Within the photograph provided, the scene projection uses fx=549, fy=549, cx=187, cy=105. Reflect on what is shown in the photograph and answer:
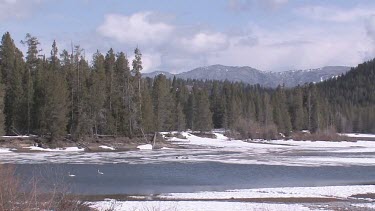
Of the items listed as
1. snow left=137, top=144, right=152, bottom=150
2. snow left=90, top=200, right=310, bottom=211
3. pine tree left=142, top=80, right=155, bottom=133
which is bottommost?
snow left=90, top=200, right=310, bottom=211

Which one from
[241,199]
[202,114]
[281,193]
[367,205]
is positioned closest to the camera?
[367,205]

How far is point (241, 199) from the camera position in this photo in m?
26.8

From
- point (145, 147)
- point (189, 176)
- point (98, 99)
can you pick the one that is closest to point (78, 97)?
point (98, 99)

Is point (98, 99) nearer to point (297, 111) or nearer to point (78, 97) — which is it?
point (78, 97)

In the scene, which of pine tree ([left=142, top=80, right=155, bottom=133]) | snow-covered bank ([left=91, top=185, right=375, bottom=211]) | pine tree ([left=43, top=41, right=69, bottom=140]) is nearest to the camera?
snow-covered bank ([left=91, top=185, right=375, bottom=211])

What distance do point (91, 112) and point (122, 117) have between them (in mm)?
6340

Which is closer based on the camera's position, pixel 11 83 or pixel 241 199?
pixel 241 199

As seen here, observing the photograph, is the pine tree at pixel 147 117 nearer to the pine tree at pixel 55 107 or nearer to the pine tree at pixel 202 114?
the pine tree at pixel 55 107

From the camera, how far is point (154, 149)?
7488cm

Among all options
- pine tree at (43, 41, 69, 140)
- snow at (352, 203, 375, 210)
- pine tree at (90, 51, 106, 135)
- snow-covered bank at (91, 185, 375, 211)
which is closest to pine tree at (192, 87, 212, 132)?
pine tree at (90, 51, 106, 135)

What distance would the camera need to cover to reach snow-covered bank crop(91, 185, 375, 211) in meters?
22.8

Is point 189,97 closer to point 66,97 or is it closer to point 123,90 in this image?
point 123,90

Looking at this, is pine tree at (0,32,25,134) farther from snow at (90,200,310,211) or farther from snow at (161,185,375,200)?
snow at (90,200,310,211)

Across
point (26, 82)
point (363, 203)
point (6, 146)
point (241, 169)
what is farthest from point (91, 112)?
point (363, 203)
